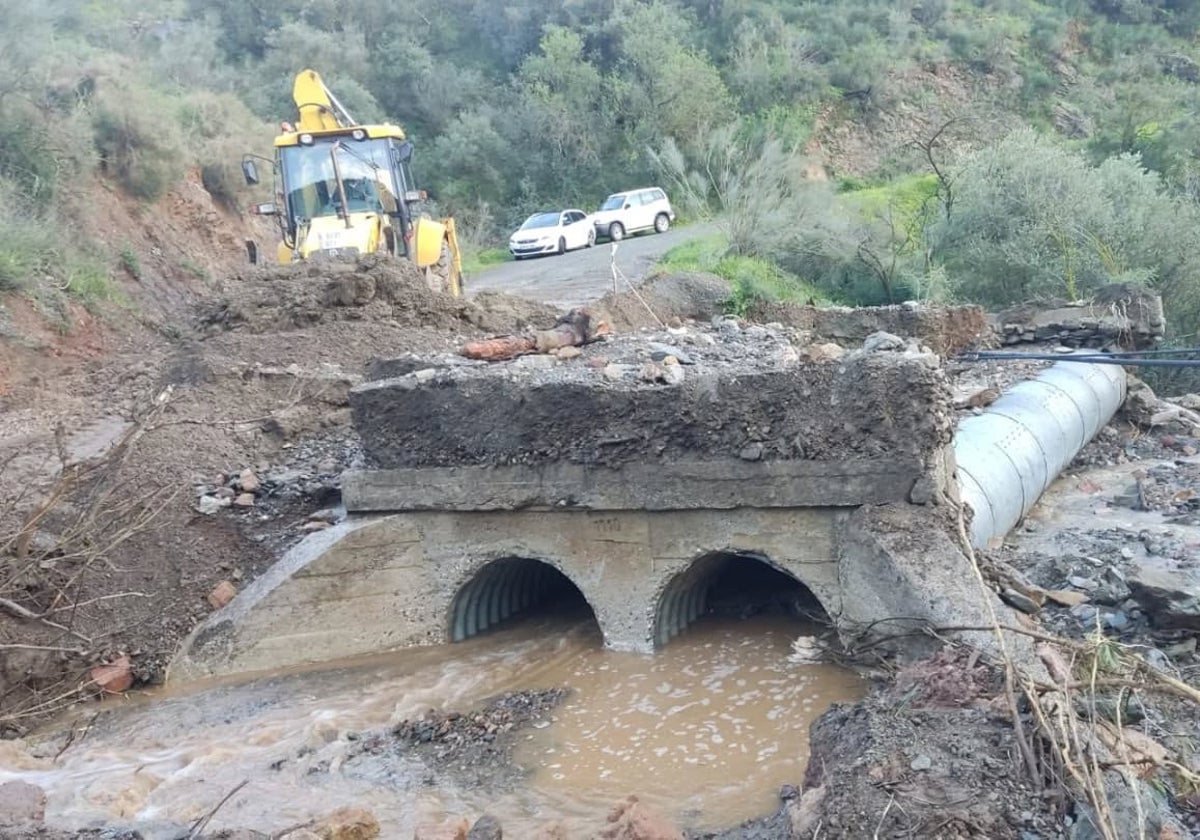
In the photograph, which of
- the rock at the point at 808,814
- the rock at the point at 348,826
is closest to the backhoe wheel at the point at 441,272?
the rock at the point at 348,826

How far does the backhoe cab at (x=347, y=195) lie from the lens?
1430cm

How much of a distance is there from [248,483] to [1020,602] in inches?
244

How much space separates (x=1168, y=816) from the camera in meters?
4.14

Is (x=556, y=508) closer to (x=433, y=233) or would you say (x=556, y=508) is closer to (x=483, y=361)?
(x=483, y=361)

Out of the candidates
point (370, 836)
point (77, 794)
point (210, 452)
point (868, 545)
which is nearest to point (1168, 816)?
point (868, 545)

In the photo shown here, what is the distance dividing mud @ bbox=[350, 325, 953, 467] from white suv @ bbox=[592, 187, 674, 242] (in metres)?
20.6

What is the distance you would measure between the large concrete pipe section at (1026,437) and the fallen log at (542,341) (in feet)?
10.4

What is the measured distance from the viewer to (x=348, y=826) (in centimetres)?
499

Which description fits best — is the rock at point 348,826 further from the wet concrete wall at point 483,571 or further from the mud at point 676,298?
the mud at point 676,298

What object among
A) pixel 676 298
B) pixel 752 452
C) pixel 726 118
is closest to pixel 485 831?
pixel 752 452

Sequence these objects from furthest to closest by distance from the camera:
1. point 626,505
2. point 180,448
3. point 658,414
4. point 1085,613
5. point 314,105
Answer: point 314,105, point 180,448, point 626,505, point 658,414, point 1085,613

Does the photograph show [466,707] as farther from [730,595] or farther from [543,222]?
[543,222]

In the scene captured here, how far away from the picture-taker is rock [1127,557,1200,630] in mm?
6609

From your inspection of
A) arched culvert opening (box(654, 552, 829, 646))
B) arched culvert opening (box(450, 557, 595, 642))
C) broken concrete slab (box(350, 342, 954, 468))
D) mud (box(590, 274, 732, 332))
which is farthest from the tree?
arched culvert opening (box(450, 557, 595, 642))
